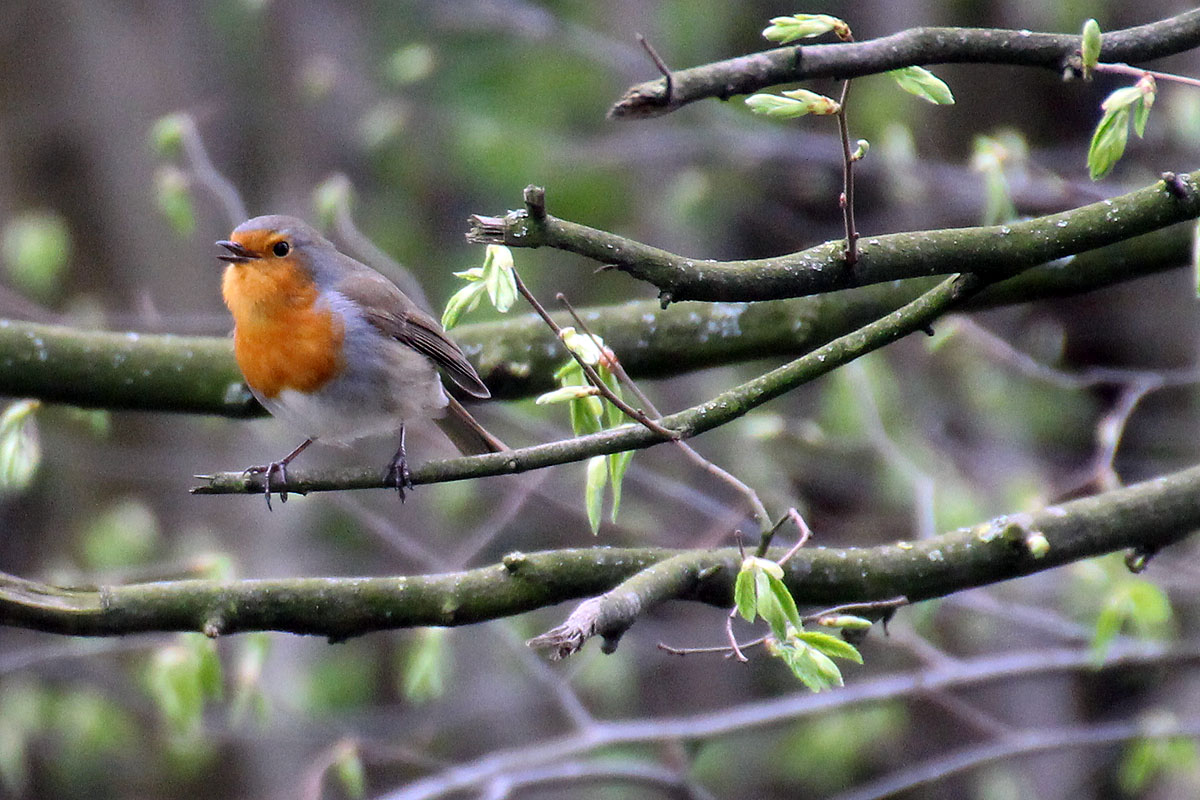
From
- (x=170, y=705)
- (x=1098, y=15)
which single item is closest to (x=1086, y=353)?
(x=1098, y=15)

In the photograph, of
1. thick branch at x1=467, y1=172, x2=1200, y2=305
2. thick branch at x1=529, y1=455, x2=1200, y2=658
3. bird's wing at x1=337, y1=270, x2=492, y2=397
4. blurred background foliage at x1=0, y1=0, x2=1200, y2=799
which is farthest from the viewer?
blurred background foliage at x1=0, y1=0, x2=1200, y2=799

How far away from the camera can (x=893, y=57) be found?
1.88 m

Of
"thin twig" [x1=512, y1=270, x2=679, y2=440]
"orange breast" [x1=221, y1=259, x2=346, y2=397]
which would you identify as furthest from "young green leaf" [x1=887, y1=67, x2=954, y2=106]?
"orange breast" [x1=221, y1=259, x2=346, y2=397]

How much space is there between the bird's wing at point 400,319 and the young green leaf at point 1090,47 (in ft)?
5.97

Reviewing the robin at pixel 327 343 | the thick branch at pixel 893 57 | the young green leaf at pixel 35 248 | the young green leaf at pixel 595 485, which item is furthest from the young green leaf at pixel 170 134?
the thick branch at pixel 893 57

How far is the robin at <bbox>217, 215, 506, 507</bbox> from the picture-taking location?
3.36 meters

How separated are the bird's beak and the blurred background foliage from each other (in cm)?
251

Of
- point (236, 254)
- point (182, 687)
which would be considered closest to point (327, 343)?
point (236, 254)

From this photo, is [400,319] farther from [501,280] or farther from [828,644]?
[828,644]

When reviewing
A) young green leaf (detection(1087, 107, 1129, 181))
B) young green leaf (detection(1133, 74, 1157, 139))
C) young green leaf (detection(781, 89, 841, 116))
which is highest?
young green leaf (detection(781, 89, 841, 116))

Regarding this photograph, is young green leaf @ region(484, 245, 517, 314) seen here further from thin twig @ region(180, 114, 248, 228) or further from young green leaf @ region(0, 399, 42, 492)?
thin twig @ region(180, 114, 248, 228)

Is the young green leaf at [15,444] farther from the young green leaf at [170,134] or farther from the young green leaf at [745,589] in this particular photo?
the young green leaf at [745,589]

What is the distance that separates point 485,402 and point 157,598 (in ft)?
5.50

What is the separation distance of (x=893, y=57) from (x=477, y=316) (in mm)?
5108
